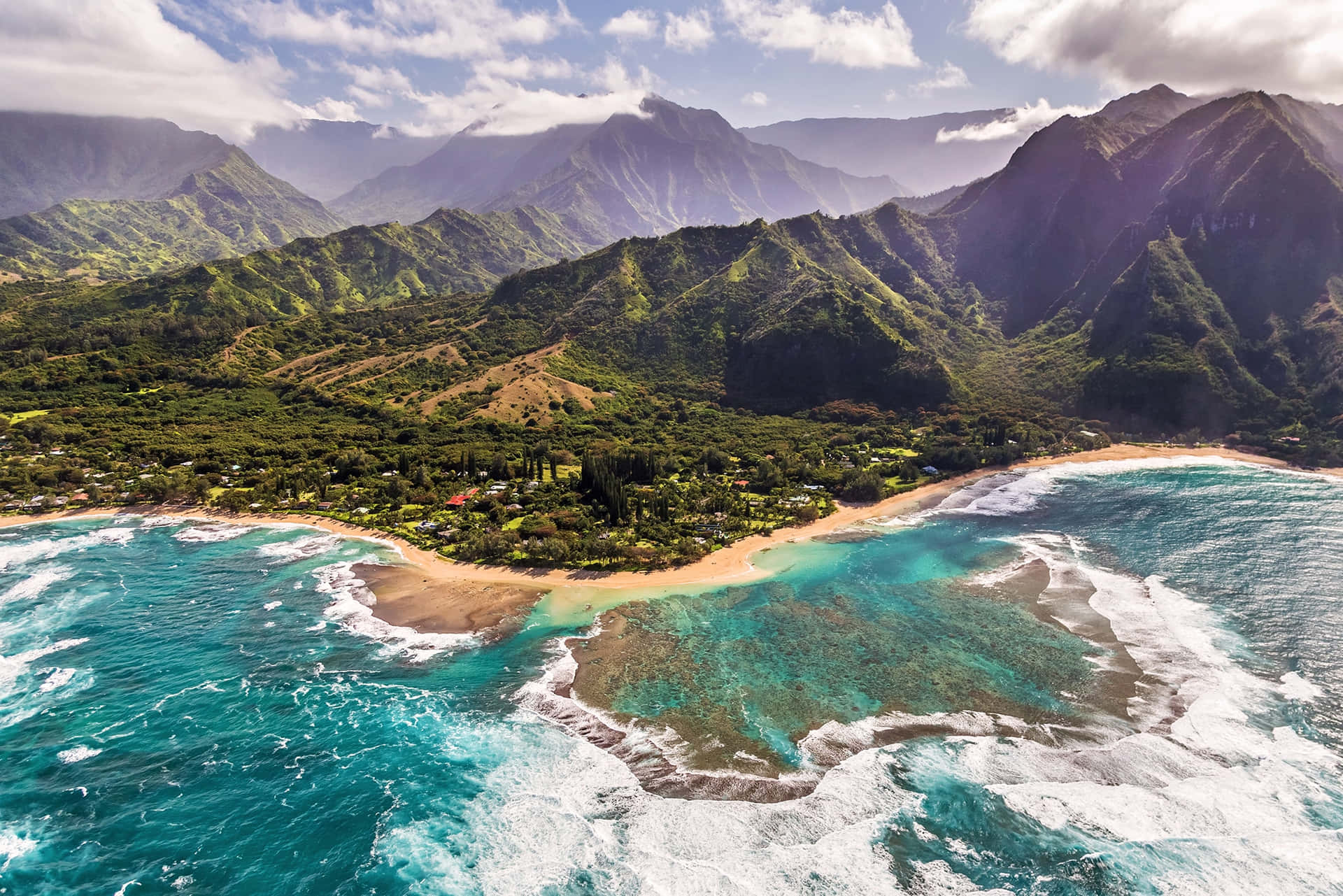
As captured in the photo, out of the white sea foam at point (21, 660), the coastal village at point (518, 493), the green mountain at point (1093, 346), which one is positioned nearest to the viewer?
the white sea foam at point (21, 660)

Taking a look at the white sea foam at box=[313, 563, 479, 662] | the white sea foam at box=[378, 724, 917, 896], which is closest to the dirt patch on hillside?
the white sea foam at box=[313, 563, 479, 662]

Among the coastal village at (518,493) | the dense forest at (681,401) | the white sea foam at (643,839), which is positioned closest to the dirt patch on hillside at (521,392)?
the dense forest at (681,401)

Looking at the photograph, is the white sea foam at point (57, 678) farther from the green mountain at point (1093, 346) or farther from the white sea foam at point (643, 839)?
the green mountain at point (1093, 346)

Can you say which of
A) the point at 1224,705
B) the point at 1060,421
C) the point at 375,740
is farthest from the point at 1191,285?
the point at 375,740

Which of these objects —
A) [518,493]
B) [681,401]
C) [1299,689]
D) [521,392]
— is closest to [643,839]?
[1299,689]

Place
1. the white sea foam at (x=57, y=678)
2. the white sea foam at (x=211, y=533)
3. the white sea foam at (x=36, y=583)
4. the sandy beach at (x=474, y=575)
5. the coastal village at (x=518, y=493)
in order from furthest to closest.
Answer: the white sea foam at (x=211, y=533) → the coastal village at (x=518, y=493) → the sandy beach at (x=474, y=575) → the white sea foam at (x=36, y=583) → the white sea foam at (x=57, y=678)

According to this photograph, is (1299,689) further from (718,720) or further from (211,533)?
(211,533)

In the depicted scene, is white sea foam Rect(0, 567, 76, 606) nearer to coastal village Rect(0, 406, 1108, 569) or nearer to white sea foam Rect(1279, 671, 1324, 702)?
coastal village Rect(0, 406, 1108, 569)

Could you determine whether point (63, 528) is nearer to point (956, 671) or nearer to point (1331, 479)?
point (956, 671)
